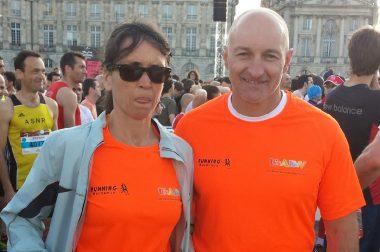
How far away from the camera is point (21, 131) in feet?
14.4

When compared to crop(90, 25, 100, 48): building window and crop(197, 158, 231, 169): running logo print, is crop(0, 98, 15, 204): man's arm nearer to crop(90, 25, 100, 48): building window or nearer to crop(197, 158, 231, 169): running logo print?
crop(197, 158, 231, 169): running logo print

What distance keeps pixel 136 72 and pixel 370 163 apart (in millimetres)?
1234

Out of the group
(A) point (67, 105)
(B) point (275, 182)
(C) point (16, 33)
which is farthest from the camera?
(C) point (16, 33)

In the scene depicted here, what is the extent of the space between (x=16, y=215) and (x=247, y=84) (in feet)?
3.70

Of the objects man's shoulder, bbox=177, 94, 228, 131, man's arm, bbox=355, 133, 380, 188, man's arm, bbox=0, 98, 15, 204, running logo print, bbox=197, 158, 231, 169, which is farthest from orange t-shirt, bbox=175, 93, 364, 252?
man's arm, bbox=0, 98, 15, 204

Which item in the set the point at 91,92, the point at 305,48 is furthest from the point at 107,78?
the point at 305,48

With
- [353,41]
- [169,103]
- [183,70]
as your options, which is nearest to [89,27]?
[183,70]

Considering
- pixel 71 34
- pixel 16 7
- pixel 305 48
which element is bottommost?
pixel 305 48

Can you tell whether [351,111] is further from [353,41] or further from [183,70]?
[183,70]

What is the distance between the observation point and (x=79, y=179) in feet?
5.85

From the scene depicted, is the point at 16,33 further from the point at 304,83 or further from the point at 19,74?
the point at 19,74

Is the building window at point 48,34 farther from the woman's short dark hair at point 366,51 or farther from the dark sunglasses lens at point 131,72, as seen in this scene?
the dark sunglasses lens at point 131,72

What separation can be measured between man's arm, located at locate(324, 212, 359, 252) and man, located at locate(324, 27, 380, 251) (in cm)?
107

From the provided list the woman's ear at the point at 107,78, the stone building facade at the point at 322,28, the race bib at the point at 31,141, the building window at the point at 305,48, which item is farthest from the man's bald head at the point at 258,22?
the building window at the point at 305,48
